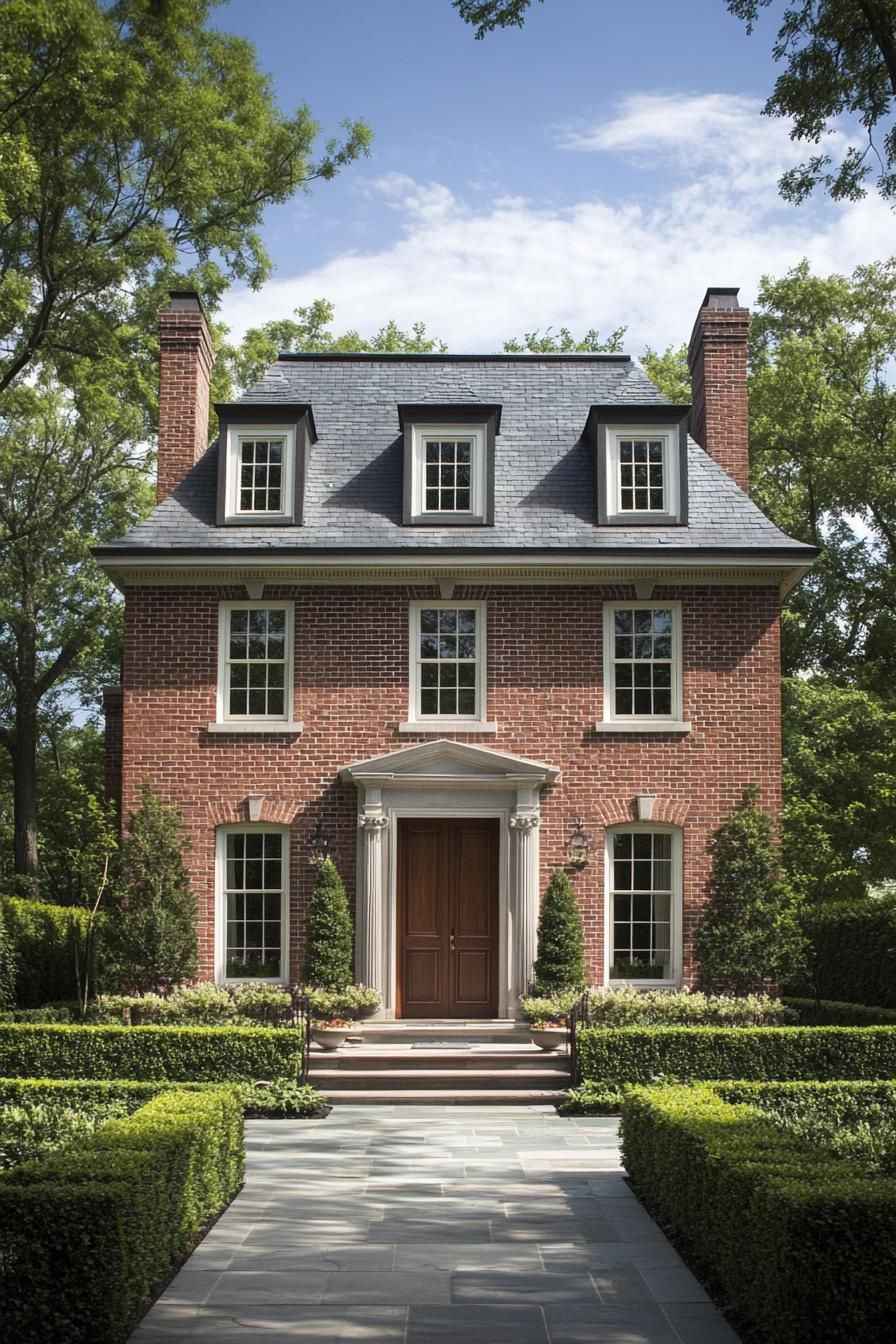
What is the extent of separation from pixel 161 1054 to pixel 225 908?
15.3 feet

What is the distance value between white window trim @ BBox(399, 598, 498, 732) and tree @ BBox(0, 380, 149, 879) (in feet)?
54.2

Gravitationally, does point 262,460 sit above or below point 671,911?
above

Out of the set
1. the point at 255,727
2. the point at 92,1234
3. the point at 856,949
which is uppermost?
the point at 255,727

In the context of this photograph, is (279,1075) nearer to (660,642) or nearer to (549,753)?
(549,753)

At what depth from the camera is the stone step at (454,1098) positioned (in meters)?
16.4

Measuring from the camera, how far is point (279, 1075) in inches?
628

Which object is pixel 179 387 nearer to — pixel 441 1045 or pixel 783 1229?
pixel 441 1045

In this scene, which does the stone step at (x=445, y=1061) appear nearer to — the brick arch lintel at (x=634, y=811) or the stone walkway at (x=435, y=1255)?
the stone walkway at (x=435, y=1255)

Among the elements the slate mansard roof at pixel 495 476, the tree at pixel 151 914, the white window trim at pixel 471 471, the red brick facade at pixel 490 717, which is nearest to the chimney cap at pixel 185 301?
the slate mansard roof at pixel 495 476

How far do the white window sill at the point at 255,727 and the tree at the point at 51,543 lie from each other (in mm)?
16218

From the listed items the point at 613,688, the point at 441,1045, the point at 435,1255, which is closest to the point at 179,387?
the point at 613,688

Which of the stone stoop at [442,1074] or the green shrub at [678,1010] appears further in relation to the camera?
the green shrub at [678,1010]

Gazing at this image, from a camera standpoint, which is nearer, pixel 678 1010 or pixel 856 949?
pixel 678 1010

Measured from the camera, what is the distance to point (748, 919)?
19.5 meters
